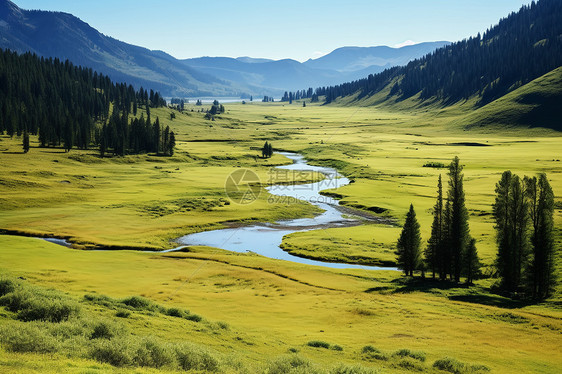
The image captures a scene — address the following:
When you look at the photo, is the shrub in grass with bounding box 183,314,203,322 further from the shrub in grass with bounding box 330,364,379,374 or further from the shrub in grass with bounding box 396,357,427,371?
the shrub in grass with bounding box 396,357,427,371

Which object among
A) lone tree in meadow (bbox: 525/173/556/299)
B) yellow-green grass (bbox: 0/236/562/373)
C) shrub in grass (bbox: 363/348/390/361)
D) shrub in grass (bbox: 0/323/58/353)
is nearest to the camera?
shrub in grass (bbox: 0/323/58/353)

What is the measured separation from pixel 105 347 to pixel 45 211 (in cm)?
7972

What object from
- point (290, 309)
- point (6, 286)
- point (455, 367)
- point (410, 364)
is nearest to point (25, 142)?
point (6, 286)

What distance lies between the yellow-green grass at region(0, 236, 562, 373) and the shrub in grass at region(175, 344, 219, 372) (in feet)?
9.62

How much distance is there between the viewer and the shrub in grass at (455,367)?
1128 inches

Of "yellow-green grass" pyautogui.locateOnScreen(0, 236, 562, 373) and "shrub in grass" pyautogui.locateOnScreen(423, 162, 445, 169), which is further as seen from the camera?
"shrub in grass" pyautogui.locateOnScreen(423, 162, 445, 169)

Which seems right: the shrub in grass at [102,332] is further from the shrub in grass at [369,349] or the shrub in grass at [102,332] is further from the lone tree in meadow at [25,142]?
the lone tree in meadow at [25,142]

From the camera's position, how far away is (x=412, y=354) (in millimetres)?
31047

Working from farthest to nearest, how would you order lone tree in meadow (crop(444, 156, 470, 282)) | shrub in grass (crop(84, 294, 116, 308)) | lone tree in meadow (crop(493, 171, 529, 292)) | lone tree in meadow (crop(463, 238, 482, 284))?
lone tree in meadow (crop(444, 156, 470, 282)) < lone tree in meadow (crop(463, 238, 482, 284)) < lone tree in meadow (crop(493, 171, 529, 292)) < shrub in grass (crop(84, 294, 116, 308))

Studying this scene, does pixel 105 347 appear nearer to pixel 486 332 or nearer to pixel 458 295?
pixel 486 332

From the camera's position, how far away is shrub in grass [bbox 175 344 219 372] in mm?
23828

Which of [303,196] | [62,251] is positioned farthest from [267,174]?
[62,251]

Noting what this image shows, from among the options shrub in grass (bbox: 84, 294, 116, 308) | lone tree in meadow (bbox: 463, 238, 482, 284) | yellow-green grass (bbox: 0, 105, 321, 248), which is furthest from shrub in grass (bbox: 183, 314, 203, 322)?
yellow-green grass (bbox: 0, 105, 321, 248)

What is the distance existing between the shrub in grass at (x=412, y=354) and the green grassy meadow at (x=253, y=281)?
0.81ft
